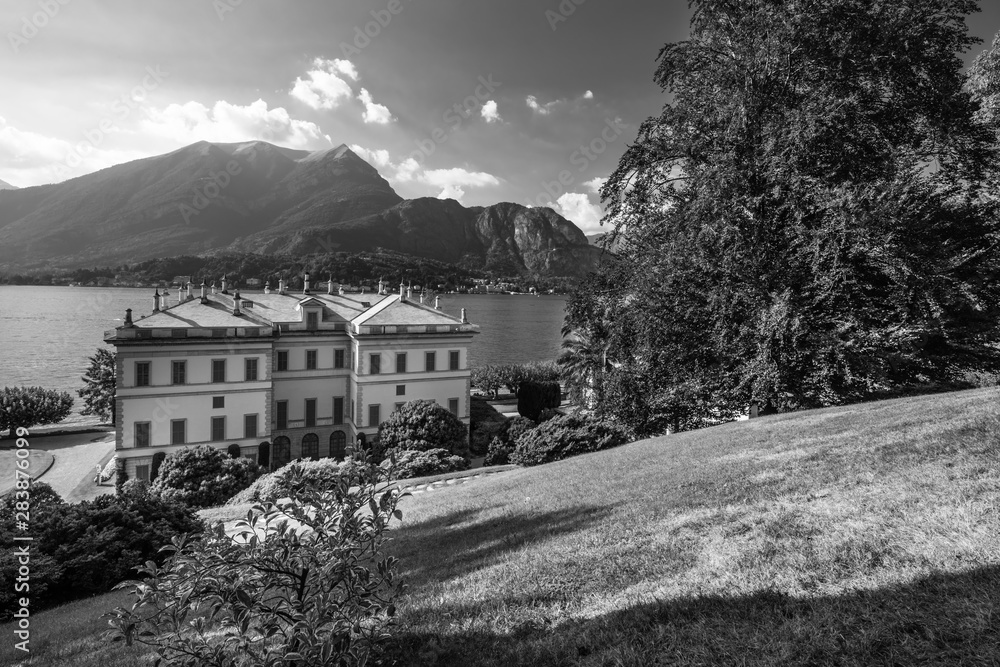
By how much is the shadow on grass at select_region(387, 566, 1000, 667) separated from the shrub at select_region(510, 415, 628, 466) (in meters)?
15.1

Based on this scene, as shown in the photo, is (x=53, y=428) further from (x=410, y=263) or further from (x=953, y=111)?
(x=410, y=263)

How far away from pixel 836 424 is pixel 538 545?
26.8 feet

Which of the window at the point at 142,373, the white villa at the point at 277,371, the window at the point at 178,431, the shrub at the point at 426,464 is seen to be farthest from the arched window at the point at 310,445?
the shrub at the point at 426,464

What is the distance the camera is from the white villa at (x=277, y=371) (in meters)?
28.3

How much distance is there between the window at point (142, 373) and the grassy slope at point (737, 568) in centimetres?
2230

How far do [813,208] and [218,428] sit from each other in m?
31.6

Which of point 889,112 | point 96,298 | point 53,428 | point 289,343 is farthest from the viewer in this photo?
point 96,298

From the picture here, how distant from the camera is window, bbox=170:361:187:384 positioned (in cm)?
2883

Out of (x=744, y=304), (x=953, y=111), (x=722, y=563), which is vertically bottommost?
(x=722, y=563)

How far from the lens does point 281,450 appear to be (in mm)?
33438

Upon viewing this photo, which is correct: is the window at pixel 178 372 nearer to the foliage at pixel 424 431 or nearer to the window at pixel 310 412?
the window at pixel 310 412

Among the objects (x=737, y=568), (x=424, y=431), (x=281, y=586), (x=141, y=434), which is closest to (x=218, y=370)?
(x=141, y=434)

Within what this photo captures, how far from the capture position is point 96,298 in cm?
12706

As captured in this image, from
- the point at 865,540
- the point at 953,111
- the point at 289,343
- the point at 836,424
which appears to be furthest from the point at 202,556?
the point at 289,343
